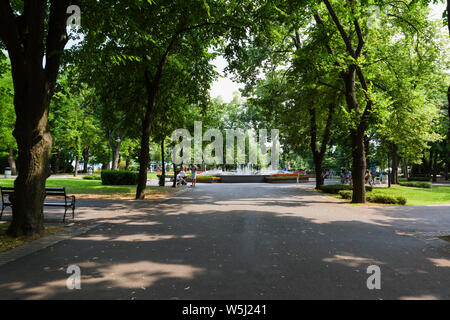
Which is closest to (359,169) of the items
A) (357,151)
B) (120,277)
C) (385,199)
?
(357,151)

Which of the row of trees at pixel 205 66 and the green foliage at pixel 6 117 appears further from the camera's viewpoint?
the green foliage at pixel 6 117

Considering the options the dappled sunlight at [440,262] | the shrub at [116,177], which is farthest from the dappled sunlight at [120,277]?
the shrub at [116,177]

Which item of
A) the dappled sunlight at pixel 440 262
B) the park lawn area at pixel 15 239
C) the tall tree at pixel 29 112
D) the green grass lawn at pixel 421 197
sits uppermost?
the tall tree at pixel 29 112

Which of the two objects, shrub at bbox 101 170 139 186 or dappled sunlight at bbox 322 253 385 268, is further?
shrub at bbox 101 170 139 186

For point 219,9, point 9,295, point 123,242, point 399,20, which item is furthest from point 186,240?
point 399,20

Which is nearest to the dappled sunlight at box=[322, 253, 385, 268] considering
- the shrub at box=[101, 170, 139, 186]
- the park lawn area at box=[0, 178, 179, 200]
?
the park lawn area at box=[0, 178, 179, 200]

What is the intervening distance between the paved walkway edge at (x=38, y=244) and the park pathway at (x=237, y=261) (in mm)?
202

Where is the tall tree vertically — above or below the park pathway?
above

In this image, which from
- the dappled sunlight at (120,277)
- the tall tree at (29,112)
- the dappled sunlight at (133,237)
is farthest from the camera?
the tall tree at (29,112)

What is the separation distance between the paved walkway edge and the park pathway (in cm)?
20

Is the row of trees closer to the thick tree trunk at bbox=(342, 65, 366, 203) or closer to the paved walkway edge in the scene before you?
the thick tree trunk at bbox=(342, 65, 366, 203)

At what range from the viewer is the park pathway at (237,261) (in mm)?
3771

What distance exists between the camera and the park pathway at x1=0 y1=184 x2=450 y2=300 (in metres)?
3.77

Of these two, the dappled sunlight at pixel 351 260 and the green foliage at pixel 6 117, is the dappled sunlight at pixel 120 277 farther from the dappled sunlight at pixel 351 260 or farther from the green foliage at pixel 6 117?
the green foliage at pixel 6 117
